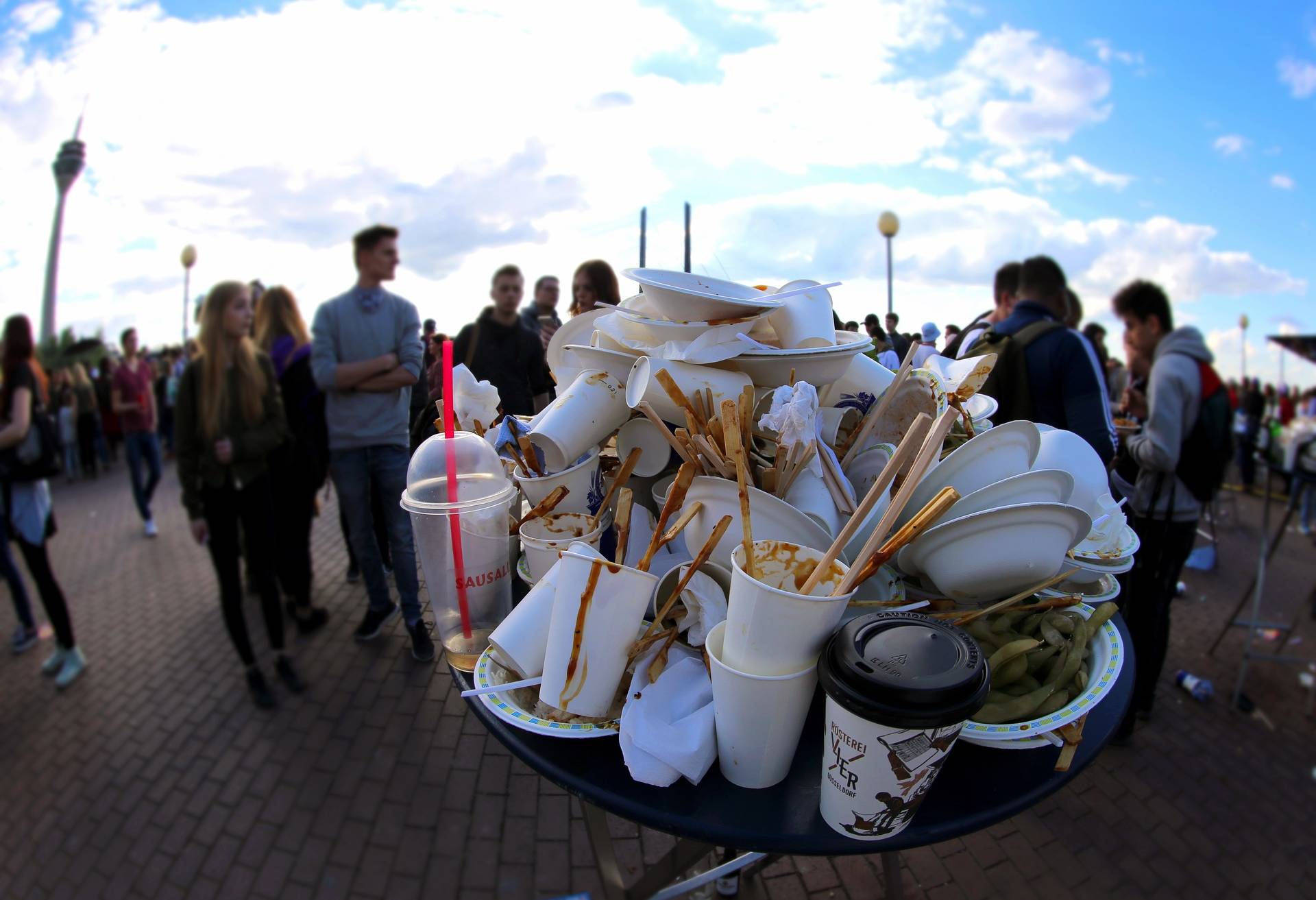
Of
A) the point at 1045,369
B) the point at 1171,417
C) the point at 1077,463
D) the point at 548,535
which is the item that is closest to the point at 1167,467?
the point at 1171,417

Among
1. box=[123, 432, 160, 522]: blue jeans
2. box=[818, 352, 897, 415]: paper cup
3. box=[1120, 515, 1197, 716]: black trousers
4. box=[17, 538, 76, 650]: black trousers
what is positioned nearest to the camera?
box=[818, 352, 897, 415]: paper cup

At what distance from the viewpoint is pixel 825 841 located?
1016mm

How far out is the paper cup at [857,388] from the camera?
1636 millimetres

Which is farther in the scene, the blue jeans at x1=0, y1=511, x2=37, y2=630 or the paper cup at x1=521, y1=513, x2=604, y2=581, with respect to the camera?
the blue jeans at x1=0, y1=511, x2=37, y2=630

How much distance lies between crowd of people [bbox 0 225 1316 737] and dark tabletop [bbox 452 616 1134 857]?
1.50 meters

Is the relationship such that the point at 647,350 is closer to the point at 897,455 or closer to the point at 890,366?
the point at 897,455

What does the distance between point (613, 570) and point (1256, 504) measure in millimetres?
10539

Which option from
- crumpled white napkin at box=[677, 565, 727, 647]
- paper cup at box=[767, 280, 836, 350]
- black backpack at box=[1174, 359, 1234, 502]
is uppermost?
paper cup at box=[767, 280, 836, 350]

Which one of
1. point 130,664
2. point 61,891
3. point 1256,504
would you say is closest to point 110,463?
point 130,664

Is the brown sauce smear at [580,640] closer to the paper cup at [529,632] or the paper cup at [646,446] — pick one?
the paper cup at [529,632]

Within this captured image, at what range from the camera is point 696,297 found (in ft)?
4.70

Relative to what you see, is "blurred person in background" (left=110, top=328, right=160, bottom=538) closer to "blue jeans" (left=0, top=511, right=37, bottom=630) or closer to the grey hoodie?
"blue jeans" (left=0, top=511, right=37, bottom=630)

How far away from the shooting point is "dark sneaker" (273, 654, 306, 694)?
3730 millimetres

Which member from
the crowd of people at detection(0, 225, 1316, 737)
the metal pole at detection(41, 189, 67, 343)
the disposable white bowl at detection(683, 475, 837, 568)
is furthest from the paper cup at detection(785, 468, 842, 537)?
the metal pole at detection(41, 189, 67, 343)
